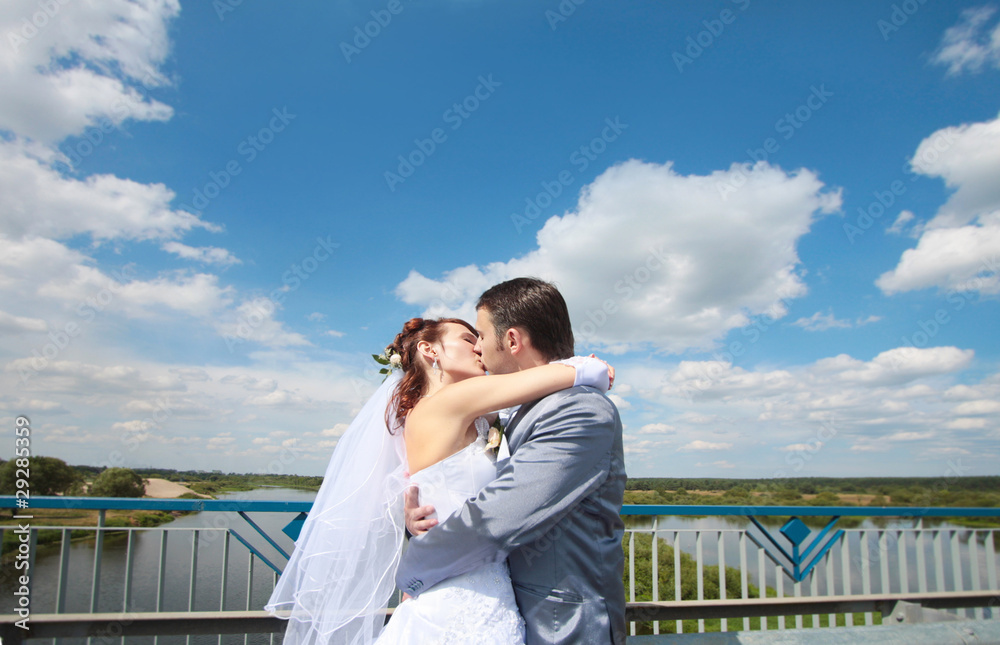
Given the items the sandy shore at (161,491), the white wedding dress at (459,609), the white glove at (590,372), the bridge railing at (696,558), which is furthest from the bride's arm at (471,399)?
the sandy shore at (161,491)

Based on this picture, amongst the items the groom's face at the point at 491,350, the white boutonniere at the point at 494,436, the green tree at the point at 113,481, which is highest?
the groom's face at the point at 491,350

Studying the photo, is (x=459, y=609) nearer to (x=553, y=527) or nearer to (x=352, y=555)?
(x=553, y=527)

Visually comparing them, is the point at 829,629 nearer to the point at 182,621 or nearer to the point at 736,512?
the point at 736,512

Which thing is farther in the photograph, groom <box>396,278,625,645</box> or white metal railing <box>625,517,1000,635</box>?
white metal railing <box>625,517,1000,635</box>

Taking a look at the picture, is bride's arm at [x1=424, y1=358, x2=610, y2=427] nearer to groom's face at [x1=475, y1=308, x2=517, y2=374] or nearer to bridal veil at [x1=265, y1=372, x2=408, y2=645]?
groom's face at [x1=475, y1=308, x2=517, y2=374]

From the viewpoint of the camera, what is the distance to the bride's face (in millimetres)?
2012

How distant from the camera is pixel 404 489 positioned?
5.48 ft

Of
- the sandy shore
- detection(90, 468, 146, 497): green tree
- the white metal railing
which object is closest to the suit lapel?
the sandy shore

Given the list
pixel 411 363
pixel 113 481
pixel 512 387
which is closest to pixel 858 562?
pixel 411 363

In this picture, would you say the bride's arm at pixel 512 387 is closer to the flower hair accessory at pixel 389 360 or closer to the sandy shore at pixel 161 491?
the flower hair accessory at pixel 389 360

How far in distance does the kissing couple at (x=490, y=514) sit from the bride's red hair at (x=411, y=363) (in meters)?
0.04

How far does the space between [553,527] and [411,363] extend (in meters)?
0.99

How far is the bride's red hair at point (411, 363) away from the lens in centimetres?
189

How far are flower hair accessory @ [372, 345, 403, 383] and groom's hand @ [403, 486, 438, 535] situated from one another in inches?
29.4
